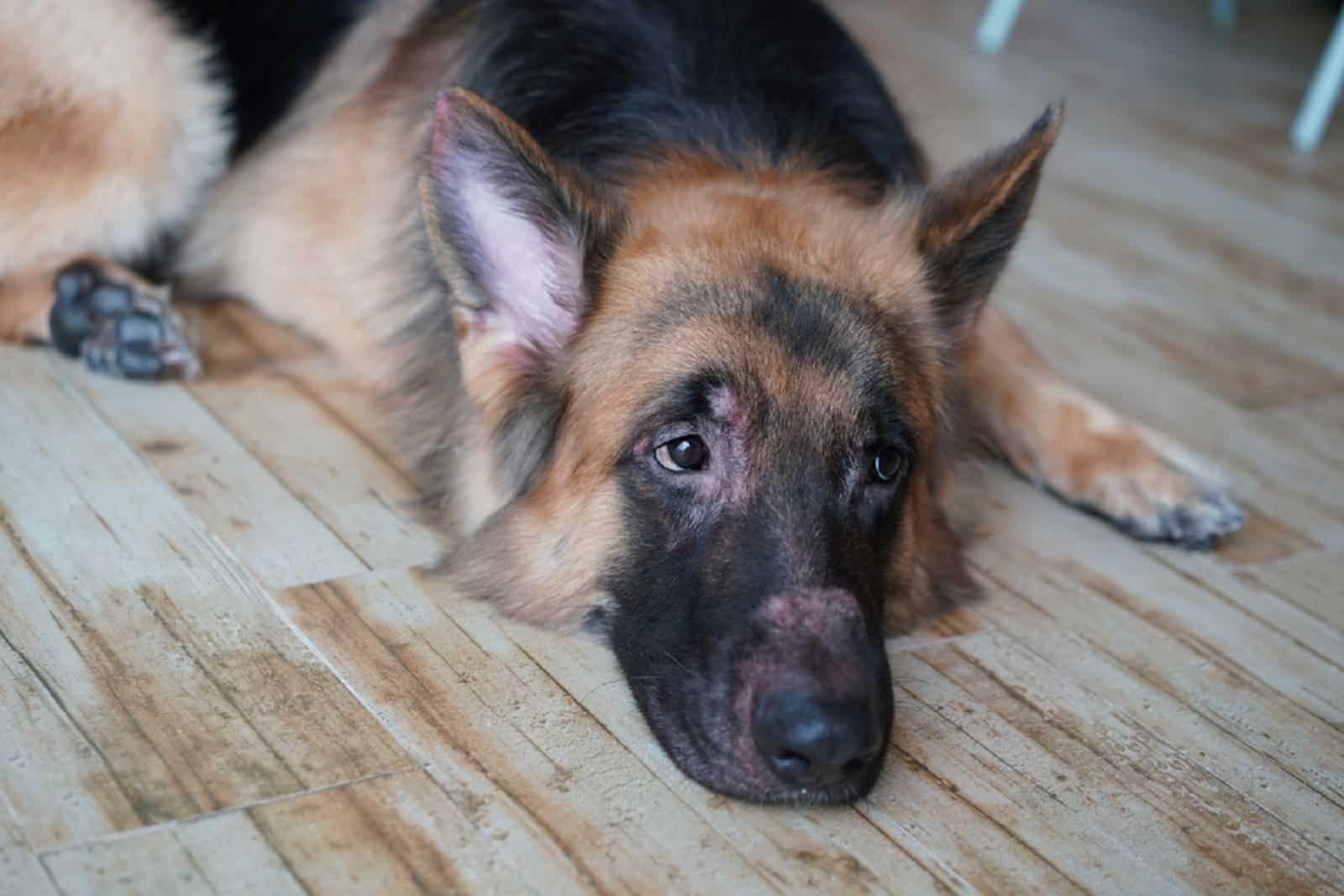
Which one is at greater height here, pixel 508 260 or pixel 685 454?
pixel 508 260

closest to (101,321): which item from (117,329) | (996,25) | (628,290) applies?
(117,329)

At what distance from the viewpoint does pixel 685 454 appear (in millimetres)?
2260

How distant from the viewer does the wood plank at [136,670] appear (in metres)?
2.00

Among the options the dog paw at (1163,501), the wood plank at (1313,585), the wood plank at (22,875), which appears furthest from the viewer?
the dog paw at (1163,501)

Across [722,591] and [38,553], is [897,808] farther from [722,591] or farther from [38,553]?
[38,553]

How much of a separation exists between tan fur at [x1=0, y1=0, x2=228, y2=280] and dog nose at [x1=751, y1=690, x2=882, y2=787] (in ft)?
6.98

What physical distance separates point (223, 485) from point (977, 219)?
4.75ft

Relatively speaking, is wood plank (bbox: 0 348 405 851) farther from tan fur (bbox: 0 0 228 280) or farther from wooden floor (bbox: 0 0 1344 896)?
tan fur (bbox: 0 0 228 280)

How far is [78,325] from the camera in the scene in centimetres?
322

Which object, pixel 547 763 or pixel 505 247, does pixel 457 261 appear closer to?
pixel 505 247

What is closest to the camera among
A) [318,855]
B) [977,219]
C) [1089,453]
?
[318,855]

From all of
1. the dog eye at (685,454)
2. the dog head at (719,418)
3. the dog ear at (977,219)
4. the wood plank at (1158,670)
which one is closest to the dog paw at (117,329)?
the dog head at (719,418)

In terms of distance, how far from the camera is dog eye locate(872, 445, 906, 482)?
233cm

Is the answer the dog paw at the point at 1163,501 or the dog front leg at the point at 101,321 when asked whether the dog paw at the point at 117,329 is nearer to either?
the dog front leg at the point at 101,321
